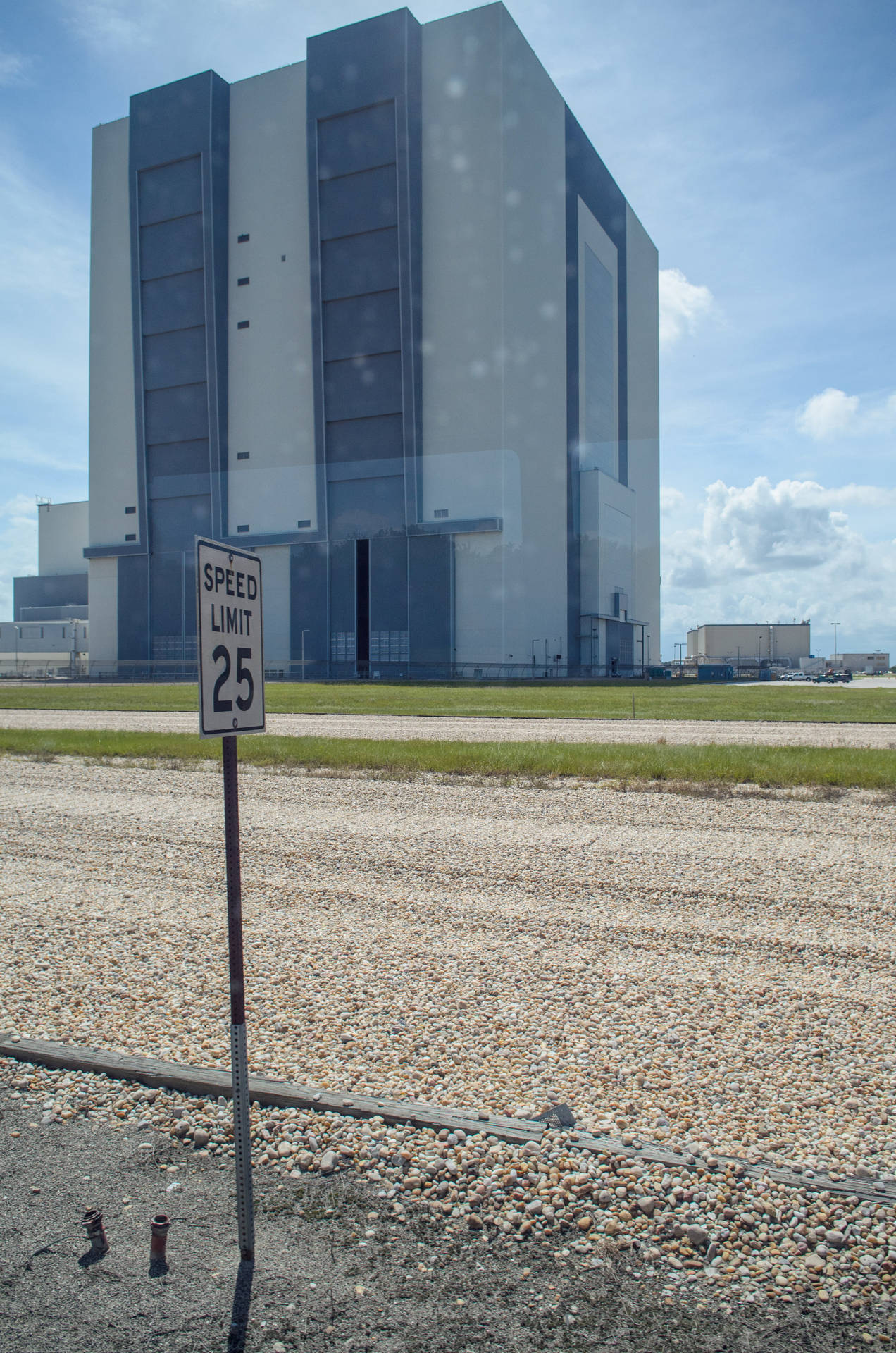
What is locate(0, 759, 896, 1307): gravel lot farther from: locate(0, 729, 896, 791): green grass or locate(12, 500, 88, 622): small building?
locate(12, 500, 88, 622): small building

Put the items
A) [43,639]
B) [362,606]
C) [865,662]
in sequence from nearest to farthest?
[362,606]
[43,639]
[865,662]

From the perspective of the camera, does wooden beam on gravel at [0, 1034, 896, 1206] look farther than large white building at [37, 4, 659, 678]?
No

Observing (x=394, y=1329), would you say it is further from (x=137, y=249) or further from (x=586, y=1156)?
(x=137, y=249)

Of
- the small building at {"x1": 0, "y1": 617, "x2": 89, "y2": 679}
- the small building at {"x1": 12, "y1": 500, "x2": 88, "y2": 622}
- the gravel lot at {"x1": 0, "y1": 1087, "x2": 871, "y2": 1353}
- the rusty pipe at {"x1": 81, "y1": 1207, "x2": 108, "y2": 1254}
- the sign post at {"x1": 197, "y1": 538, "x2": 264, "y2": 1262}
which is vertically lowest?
the gravel lot at {"x1": 0, "y1": 1087, "x2": 871, "y2": 1353}

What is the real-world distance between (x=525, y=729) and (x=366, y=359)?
A: 146ft

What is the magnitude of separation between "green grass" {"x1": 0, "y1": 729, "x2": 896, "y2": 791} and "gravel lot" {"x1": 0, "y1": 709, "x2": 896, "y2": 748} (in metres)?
1.61

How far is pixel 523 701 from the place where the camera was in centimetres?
3412

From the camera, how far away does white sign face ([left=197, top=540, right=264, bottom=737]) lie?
3.21m

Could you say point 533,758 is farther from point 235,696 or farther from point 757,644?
point 757,644

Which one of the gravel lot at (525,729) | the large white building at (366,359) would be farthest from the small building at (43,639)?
the gravel lot at (525,729)

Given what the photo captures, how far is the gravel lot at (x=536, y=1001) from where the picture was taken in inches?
129

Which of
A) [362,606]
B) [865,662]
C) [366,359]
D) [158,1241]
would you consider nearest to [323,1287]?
[158,1241]

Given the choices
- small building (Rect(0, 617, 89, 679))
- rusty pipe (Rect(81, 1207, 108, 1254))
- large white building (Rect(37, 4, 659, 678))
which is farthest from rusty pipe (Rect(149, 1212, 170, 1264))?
small building (Rect(0, 617, 89, 679))

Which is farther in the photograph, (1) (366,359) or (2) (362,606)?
(2) (362,606)
